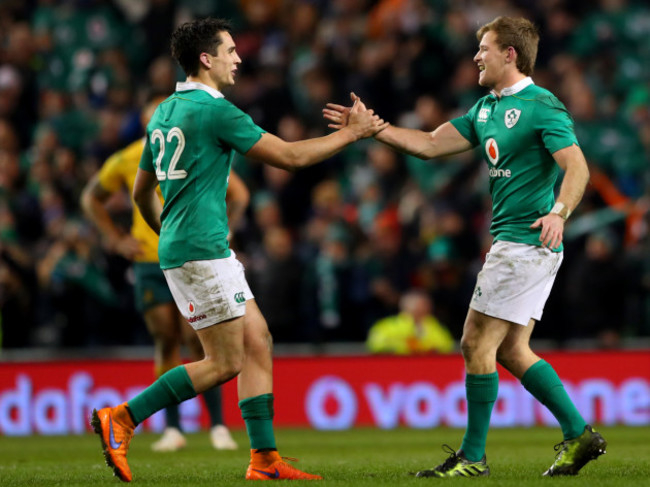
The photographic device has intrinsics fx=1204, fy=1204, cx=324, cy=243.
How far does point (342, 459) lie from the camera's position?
27.0 ft

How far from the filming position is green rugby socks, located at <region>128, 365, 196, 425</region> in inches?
246

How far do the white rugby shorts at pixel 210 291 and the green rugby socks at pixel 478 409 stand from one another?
134 cm

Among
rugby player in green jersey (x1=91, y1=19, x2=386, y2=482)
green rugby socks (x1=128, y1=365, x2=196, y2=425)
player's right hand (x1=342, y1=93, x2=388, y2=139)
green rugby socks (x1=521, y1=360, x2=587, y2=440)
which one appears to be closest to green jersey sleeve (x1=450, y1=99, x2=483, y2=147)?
player's right hand (x1=342, y1=93, x2=388, y2=139)

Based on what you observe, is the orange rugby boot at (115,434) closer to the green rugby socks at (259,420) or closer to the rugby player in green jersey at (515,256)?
the green rugby socks at (259,420)

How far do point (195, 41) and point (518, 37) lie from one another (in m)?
1.77

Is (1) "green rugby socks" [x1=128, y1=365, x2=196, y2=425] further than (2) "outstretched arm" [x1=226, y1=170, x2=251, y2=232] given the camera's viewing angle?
No

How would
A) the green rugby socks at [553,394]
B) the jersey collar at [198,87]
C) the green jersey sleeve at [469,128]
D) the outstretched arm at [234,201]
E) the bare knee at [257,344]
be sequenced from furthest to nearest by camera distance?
the outstretched arm at [234,201], the green jersey sleeve at [469,128], the green rugby socks at [553,394], the bare knee at [257,344], the jersey collar at [198,87]

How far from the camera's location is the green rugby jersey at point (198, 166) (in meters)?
6.18

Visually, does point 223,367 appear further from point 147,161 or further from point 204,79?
point 204,79

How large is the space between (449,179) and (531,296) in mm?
6890

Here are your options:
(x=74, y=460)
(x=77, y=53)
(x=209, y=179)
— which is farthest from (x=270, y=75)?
(x=209, y=179)

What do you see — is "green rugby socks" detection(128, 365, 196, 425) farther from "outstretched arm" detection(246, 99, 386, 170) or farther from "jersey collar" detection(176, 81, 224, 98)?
"jersey collar" detection(176, 81, 224, 98)

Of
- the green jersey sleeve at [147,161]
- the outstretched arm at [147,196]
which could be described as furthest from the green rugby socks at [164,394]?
the green jersey sleeve at [147,161]

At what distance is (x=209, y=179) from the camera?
6.24 m
